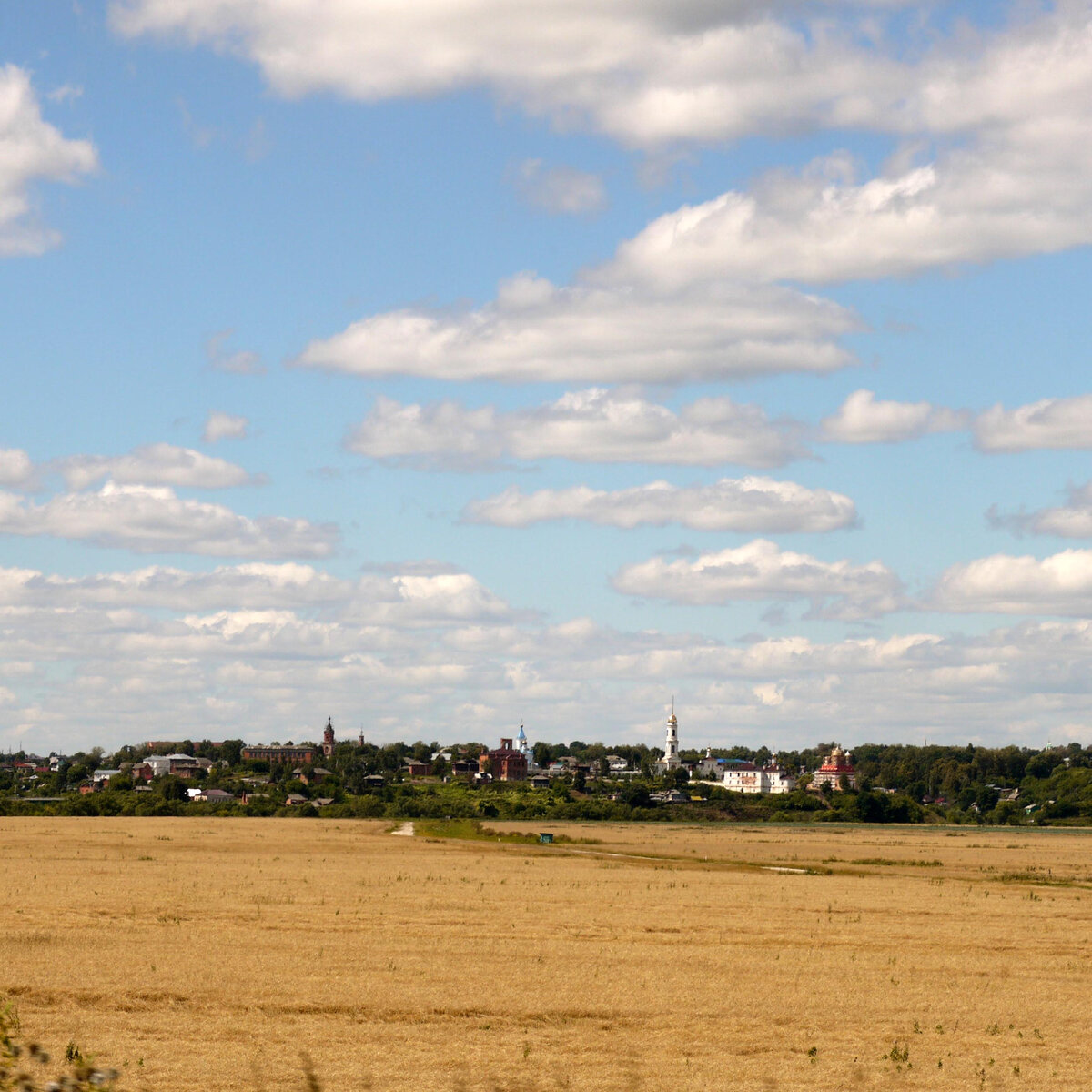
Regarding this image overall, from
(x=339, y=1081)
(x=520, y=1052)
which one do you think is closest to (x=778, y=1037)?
(x=520, y=1052)

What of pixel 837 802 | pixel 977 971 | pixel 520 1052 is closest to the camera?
pixel 520 1052

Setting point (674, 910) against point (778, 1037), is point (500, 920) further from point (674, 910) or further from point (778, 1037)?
point (778, 1037)

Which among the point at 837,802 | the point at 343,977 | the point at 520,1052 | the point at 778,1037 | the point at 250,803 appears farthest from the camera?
the point at 837,802

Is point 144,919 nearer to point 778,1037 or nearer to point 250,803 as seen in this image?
point 778,1037

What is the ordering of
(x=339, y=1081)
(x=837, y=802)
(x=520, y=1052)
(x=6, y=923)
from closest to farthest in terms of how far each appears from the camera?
(x=339, y=1081) → (x=520, y=1052) → (x=6, y=923) → (x=837, y=802)

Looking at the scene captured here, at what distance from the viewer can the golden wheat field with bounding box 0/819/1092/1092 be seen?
90.1ft

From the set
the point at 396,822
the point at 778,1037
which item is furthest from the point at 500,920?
the point at 396,822

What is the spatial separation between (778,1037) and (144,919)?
2552 centimetres

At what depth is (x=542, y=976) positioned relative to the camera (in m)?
37.1

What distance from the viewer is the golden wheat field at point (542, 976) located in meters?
27.5

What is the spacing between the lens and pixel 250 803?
582ft

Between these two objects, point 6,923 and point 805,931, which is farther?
point 805,931

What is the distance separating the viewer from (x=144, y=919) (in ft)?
155

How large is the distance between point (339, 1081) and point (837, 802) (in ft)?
592
